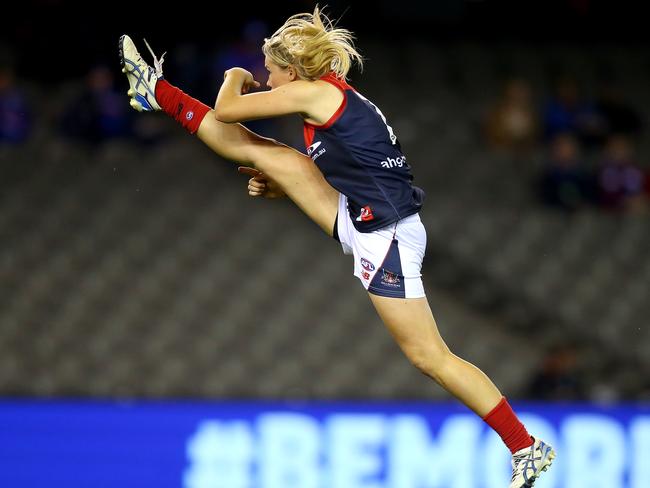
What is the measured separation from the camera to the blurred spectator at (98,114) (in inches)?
424

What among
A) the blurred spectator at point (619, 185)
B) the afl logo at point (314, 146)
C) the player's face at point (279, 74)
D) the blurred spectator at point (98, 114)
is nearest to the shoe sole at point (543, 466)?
the afl logo at point (314, 146)

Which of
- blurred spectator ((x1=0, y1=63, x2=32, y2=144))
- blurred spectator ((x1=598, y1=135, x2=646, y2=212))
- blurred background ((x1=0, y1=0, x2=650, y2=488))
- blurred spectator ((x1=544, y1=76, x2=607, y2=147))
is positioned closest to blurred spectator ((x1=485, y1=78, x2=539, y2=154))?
blurred background ((x1=0, y1=0, x2=650, y2=488))

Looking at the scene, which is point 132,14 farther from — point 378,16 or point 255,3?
point 378,16

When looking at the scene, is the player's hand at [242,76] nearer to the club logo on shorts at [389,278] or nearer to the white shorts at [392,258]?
the white shorts at [392,258]

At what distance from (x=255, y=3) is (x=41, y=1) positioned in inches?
83.4

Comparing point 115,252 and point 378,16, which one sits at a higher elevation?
point 378,16

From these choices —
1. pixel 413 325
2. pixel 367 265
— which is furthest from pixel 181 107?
pixel 413 325

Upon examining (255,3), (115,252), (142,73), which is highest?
(255,3)

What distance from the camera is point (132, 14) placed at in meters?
12.1

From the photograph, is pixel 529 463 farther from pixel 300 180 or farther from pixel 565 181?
pixel 565 181

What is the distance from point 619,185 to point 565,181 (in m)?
0.51

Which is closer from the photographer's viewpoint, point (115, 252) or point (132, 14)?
point (115, 252)

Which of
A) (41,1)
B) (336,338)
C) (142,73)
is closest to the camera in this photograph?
(142,73)

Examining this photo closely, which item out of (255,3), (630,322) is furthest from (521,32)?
(630,322)
